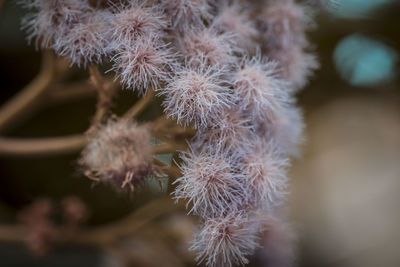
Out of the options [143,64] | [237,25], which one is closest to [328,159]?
[237,25]

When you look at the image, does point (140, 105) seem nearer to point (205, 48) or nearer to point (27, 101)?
point (205, 48)

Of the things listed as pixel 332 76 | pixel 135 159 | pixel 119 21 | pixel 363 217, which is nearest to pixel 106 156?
pixel 135 159

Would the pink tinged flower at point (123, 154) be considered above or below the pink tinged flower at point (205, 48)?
below

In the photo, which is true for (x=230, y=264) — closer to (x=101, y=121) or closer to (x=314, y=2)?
(x=101, y=121)

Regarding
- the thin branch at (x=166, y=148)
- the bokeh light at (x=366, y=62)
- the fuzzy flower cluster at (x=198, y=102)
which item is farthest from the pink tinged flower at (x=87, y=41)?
the bokeh light at (x=366, y=62)

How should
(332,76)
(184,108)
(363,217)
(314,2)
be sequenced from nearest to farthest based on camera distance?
(184,108) → (314,2) → (332,76) → (363,217)

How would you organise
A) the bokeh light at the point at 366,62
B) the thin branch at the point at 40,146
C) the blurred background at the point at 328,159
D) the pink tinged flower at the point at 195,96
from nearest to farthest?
1. the pink tinged flower at the point at 195,96
2. the thin branch at the point at 40,146
3. the blurred background at the point at 328,159
4. the bokeh light at the point at 366,62

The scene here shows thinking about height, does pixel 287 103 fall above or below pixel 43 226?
above

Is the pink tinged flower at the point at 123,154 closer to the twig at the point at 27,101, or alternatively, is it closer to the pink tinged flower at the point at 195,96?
the pink tinged flower at the point at 195,96
